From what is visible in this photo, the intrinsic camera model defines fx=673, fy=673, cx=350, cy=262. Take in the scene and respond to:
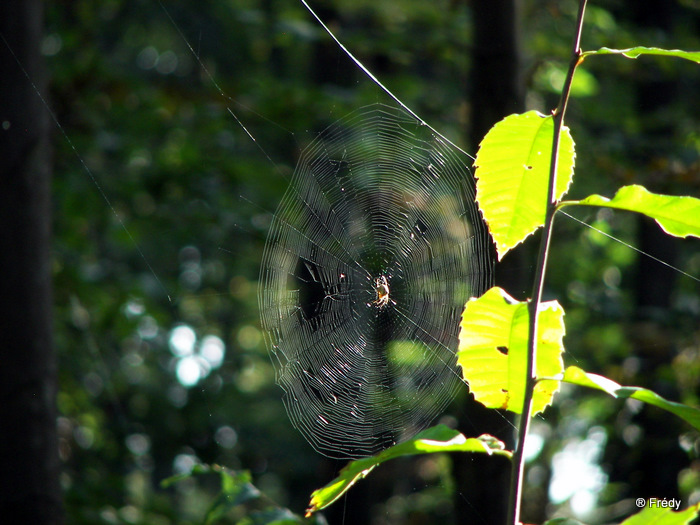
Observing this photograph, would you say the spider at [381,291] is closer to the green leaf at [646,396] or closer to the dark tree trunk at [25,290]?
the dark tree trunk at [25,290]

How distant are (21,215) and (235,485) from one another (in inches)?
57.7

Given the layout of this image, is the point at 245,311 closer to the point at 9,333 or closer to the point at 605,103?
the point at 605,103

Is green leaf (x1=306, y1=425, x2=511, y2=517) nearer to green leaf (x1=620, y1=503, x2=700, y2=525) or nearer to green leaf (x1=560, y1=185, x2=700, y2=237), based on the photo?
green leaf (x1=620, y1=503, x2=700, y2=525)

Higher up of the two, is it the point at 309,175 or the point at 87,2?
the point at 87,2

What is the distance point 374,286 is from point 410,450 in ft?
7.55

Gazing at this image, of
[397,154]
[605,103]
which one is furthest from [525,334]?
[605,103]

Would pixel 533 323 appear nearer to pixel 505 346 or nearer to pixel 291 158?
pixel 505 346

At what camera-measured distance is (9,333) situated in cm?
254

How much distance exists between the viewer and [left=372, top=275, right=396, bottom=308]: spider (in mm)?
3250

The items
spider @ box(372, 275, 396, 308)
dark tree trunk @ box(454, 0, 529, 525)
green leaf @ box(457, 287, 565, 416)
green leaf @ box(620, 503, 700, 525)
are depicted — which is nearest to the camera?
green leaf @ box(620, 503, 700, 525)

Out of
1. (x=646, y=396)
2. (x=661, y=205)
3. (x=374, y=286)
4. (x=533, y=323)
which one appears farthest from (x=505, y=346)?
(x=374, y=286)

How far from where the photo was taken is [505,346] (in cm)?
121

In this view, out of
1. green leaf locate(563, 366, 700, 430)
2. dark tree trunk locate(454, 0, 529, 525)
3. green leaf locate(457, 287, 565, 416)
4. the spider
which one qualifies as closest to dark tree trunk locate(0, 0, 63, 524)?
the spider

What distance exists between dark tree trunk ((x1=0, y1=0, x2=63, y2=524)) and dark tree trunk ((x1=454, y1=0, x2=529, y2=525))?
1.69 metres
